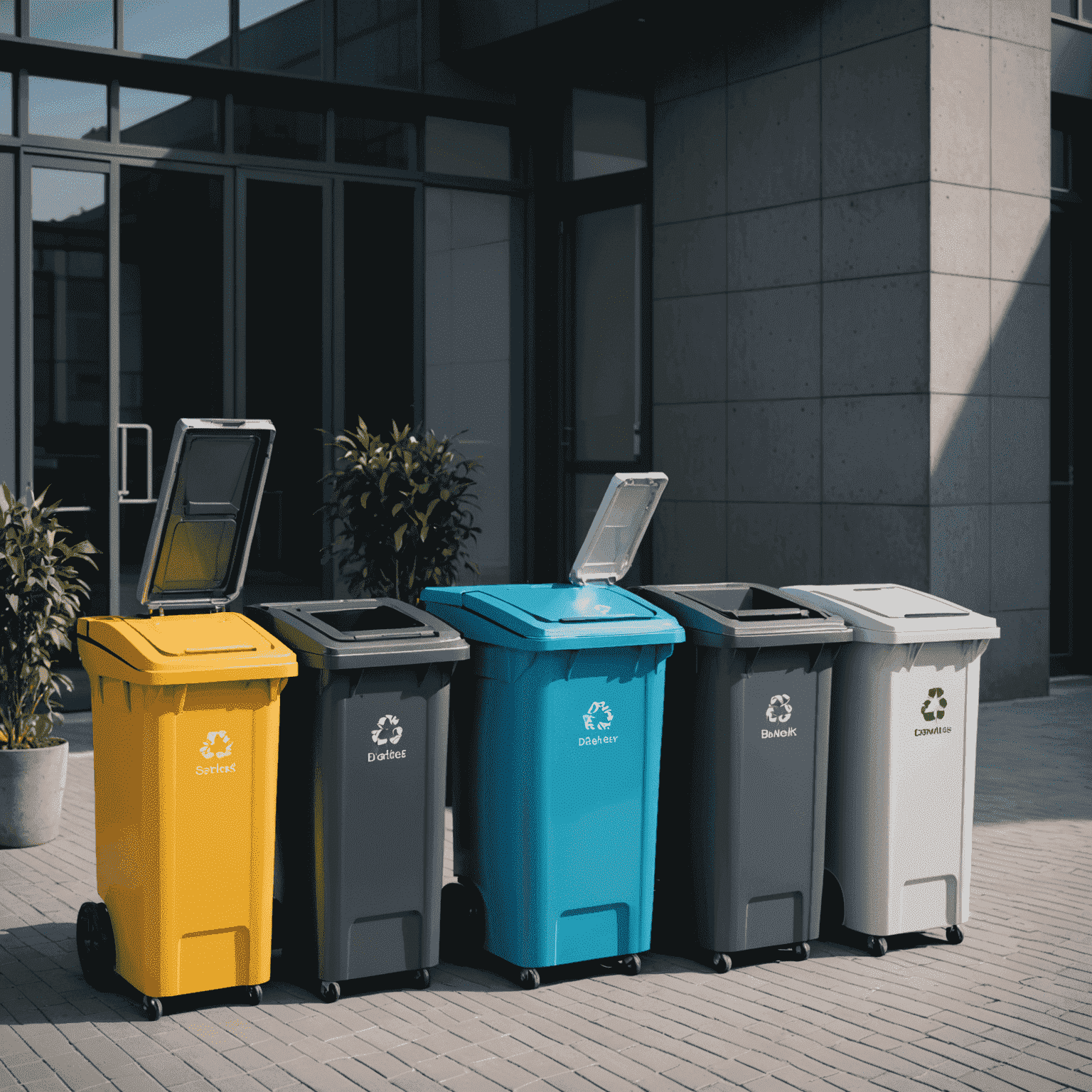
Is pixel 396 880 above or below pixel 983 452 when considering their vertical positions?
below

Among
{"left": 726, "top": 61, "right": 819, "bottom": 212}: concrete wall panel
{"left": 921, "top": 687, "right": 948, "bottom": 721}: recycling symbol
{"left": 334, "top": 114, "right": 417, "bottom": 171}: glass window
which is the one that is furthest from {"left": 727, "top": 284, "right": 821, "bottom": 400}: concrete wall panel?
{"left": 921, "top": 687, "right": 948, "bottom": 721}: recycling symbol

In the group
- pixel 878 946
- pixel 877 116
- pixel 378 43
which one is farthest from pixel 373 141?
pixel 878 946

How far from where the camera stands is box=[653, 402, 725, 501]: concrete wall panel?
11133 millimetres

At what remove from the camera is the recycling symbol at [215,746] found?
4.61m

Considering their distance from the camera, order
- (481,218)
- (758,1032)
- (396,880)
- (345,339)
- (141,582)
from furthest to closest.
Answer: (481,218)
(345,339)
(141,582)
(396,880)
(758,1032)

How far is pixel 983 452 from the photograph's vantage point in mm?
10391

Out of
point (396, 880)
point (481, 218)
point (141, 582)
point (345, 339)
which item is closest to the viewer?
point (396, 880)

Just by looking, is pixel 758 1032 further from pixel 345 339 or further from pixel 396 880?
pixel 345 339

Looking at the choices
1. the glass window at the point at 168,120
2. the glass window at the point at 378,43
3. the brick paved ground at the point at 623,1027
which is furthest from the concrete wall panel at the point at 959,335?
the glass window at the point at 168,120

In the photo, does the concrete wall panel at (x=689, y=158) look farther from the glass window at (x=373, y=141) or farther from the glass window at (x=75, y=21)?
the glass window at (x=75, y=21)

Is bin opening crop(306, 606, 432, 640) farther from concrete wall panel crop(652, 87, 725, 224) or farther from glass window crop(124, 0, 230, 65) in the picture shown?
concrete wall panel crop(652, 87, 725, 224)

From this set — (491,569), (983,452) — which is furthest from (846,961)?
(491,569)

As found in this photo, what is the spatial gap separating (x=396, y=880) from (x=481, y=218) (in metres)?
7.97

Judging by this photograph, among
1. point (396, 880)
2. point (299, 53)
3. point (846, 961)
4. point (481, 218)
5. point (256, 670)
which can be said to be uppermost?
point (299, 53)
